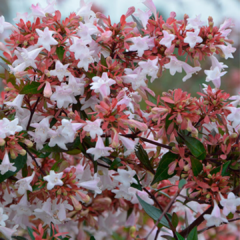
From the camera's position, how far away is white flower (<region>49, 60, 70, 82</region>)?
61 cm

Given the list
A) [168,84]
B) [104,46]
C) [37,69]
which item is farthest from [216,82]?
[168,84]

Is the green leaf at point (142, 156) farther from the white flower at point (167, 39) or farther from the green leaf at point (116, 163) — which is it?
the white flower at point (167, 39)

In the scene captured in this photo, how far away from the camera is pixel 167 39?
628 mm

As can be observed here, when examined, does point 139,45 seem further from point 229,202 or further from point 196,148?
point 229,202

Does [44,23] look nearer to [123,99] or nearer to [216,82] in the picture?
[123,99]

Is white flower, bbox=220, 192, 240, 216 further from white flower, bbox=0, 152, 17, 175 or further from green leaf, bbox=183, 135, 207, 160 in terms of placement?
white flower, bbox=0, 152, 17, 175

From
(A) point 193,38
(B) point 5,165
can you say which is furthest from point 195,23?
(B) point 5,165

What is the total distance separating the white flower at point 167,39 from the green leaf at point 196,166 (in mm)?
236

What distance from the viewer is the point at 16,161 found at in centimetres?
65

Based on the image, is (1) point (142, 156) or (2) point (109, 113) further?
(1) point (142, 156)

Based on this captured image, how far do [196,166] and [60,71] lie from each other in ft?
1.09

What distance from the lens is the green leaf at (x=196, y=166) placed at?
61cm

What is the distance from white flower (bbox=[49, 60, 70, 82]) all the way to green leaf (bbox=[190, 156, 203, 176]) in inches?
12.0

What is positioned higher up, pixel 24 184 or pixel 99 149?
pixel 99 149
